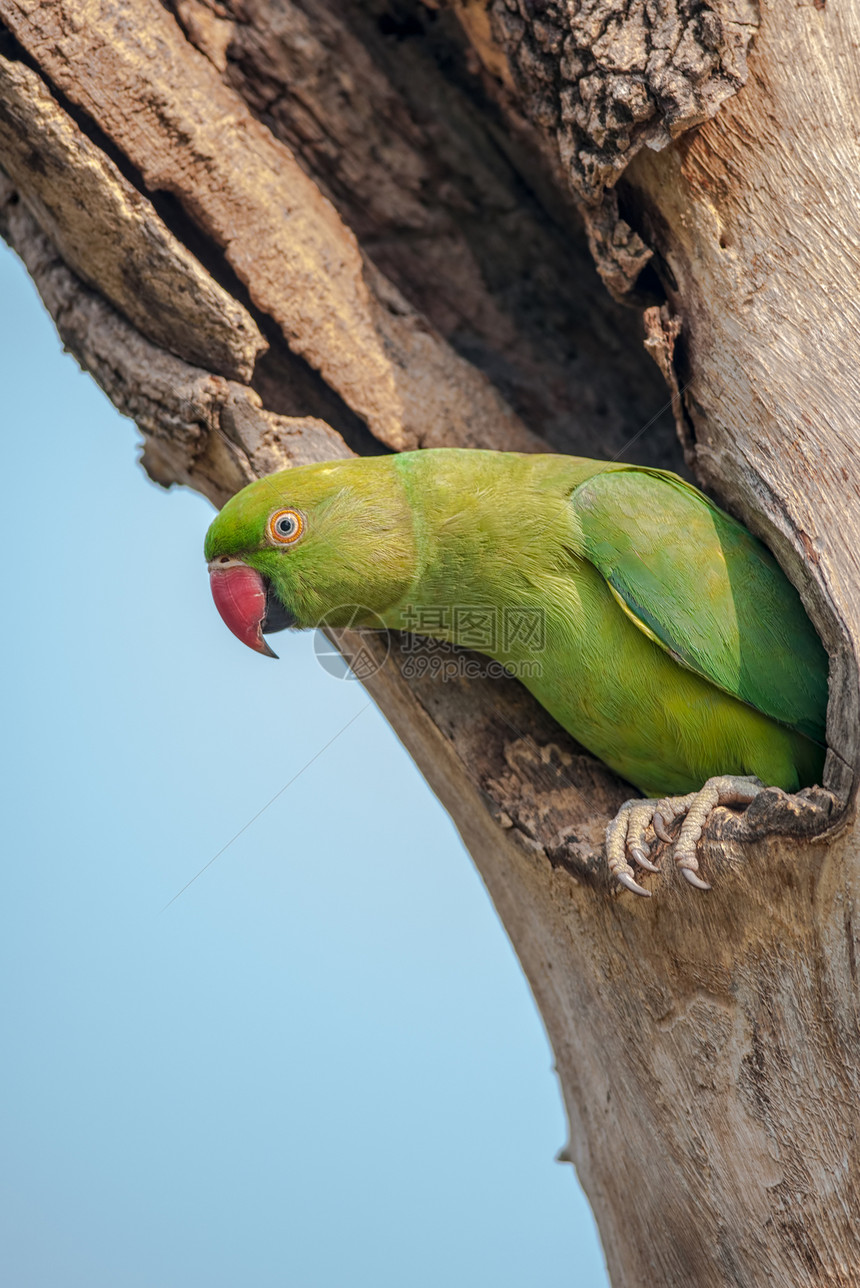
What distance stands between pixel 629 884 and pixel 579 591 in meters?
1.04

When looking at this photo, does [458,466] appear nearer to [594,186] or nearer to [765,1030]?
[594,186]

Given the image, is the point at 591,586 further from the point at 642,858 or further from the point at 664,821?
the point at 642,858

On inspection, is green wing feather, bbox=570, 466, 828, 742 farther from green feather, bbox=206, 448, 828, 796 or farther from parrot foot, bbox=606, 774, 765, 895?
parrot foot, bbox=606, 774, 765, 895

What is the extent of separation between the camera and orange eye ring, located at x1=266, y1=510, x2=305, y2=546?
3416mm

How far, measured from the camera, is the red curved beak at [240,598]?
11.5ft

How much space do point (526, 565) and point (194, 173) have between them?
2040 millimetres

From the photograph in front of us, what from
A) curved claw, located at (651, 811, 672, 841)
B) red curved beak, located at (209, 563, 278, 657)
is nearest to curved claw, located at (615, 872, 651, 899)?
curved claw, located at (651, 811, 672, 841)

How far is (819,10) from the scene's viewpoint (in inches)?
126

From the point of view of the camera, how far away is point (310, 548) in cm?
344

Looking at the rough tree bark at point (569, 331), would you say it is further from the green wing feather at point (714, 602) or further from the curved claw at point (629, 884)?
the green wing feather at point (714, 602)

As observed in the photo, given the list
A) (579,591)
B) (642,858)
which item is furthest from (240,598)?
(642,858)

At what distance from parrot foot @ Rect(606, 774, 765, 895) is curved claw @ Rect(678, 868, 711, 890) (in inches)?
1.0

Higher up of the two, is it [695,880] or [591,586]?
[591,586]

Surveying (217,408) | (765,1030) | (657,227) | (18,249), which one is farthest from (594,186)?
(765,1030)
